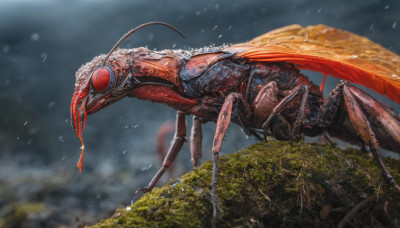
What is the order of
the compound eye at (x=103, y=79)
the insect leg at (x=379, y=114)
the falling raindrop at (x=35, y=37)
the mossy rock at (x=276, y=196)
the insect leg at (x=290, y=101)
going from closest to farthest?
1. the mossy rock at (x=276, y=196)
2. the compound eye at (x=103, y=79)
3. the insect leg at (x=290, y=101)
4. the insect leg at (x=379, y=114)
5. the falling raindrop at (x=35, y=37)

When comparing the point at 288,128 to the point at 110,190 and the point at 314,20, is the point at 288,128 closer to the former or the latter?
the point at 110,190

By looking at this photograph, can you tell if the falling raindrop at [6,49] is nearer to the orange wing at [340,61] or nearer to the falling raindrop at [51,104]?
the falling raindrop at [51,104]

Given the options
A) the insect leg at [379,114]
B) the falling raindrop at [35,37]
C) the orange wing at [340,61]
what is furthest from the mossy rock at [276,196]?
the falling raindrop at [35,37]

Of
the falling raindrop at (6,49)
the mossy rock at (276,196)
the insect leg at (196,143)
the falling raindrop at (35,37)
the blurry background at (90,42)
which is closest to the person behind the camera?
the mossy rock at (276,196)

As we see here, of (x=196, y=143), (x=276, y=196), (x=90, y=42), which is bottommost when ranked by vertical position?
(x=276, y=196)

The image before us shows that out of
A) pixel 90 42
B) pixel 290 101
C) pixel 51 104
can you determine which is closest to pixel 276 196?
pixel 290 101

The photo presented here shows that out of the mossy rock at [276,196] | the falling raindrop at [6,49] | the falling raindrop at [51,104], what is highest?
the falling raindrop at [6,49]

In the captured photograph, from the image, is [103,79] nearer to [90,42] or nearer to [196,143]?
[196,143]

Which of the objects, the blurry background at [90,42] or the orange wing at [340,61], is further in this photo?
the blurry background at [90,42]

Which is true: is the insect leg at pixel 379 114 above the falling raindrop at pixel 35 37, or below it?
below
